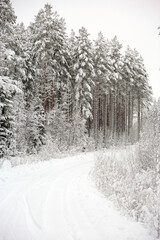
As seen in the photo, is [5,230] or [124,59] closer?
[5,230]

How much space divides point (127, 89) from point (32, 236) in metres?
28.4

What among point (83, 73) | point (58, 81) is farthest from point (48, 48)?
point (83, 73)

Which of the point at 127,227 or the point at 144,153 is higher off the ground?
the point at 144,153

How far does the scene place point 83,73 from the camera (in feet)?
71.6

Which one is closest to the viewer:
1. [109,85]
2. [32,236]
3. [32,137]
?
[32,236]

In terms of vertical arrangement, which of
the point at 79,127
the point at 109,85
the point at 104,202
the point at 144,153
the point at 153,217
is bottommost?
the point at 104,202

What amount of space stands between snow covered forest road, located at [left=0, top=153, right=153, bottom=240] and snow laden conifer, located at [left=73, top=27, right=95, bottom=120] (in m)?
16.1

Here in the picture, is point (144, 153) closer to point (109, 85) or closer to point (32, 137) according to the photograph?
point (32, 137)

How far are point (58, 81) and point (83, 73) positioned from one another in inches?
136

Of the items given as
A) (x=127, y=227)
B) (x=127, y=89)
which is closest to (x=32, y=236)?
(x=127, y=227)

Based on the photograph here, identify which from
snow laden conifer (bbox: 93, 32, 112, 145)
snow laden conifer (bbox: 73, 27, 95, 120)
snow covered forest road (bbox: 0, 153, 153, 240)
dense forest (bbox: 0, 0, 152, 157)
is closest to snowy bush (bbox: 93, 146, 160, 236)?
snow covered forest road (bbox: 0, 153, 153, 240)

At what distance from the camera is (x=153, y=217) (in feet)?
11.4

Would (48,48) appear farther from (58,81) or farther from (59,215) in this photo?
(59,215)

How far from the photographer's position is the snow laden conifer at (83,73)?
2180 centimetres
